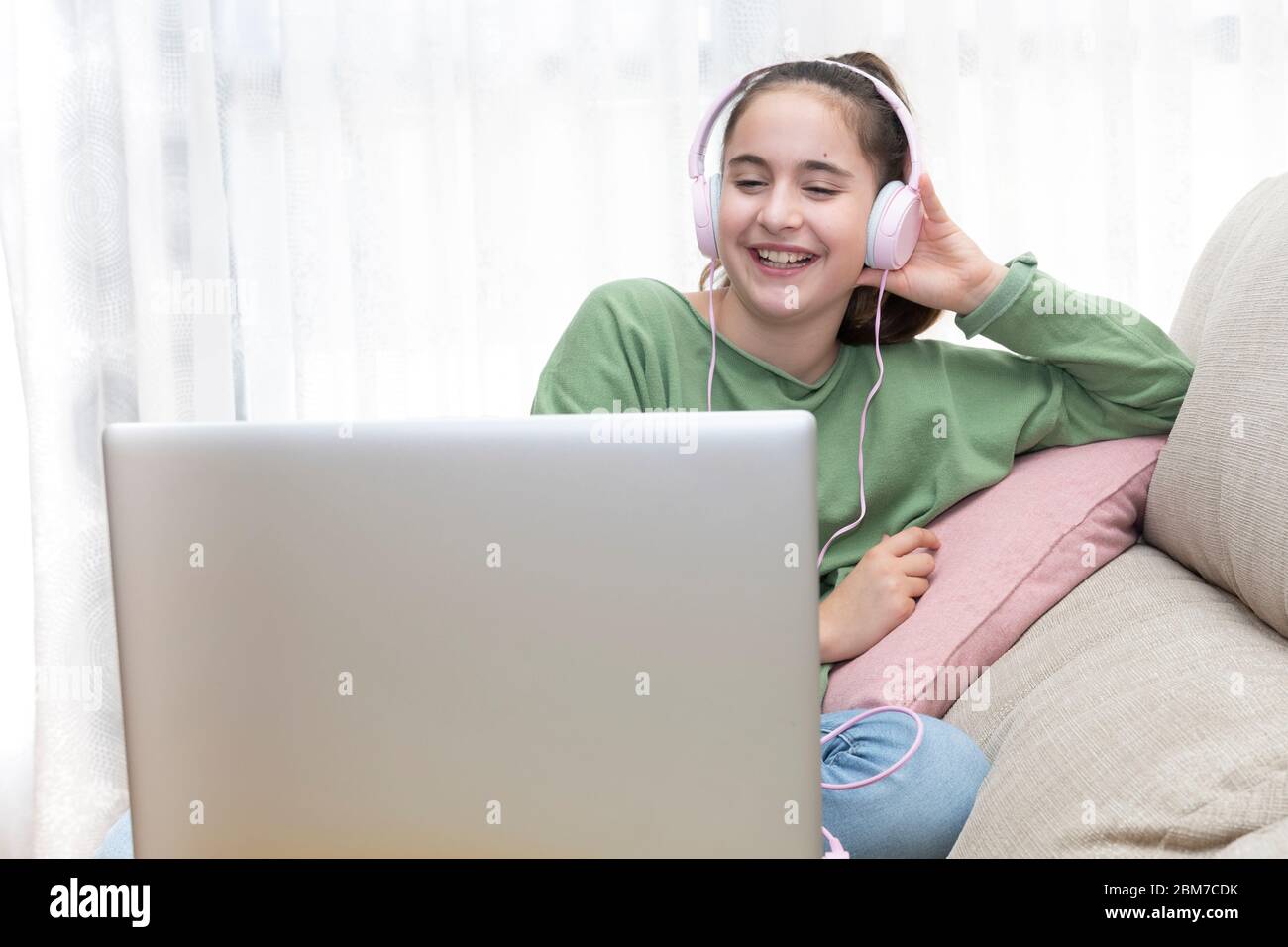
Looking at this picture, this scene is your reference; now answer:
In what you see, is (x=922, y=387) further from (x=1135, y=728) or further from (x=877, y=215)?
(x=1135, y=728)

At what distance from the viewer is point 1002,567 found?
1.09m

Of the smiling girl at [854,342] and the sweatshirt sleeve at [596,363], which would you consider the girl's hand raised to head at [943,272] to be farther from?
the sweatshirt sleeve at [596,363]

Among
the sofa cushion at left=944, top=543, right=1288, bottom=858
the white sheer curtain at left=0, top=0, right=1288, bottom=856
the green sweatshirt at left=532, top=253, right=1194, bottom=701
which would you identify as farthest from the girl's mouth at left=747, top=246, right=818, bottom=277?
the white sheer curtain at left=0, top=0, right=1288, bottom=856

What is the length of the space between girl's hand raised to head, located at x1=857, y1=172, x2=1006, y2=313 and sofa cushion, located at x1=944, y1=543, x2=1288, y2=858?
0.36 meters

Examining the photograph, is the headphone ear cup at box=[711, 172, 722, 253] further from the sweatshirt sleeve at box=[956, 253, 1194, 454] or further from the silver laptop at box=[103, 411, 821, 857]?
the silver laptop at box=[103, 411, 821, 857]

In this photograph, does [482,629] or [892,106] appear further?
[892,106]

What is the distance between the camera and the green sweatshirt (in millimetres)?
1219

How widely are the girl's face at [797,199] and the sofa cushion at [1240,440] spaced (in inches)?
15.1

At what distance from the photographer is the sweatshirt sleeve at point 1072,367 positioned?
1196 millimetres

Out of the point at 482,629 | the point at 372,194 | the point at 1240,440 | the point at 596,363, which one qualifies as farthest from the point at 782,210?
the point at 372,194

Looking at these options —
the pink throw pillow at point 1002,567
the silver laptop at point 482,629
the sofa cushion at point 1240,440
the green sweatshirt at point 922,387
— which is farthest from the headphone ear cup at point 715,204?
the silver laptop at point 482,629

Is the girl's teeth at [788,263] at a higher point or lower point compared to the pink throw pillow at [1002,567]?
higher

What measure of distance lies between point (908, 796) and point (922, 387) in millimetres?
532
